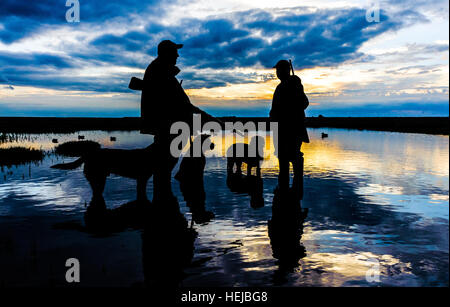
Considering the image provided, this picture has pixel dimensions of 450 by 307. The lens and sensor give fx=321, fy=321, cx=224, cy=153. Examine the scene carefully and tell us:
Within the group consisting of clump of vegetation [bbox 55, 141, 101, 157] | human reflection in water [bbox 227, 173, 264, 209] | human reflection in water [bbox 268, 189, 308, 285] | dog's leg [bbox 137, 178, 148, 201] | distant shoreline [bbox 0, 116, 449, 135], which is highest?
distant shoreline [bbox 0, 116, 449, 135]

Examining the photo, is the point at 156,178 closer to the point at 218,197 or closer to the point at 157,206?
the point at 157,206

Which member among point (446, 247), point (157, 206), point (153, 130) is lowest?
point (446, 247)

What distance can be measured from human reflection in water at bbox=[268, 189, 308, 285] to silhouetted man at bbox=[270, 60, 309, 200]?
1232mm

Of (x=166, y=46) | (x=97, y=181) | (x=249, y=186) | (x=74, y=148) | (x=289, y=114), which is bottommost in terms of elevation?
(x=249, y=186)

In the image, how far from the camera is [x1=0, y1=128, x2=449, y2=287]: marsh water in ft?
→ 14.4

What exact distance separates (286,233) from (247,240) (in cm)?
86

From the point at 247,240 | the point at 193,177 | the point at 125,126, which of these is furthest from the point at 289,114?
the point at 125,126

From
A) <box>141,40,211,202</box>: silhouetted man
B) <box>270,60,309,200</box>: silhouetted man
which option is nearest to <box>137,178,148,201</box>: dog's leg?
<box>141,40,211,202</box>: silhouetted man

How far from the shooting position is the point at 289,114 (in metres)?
9.67

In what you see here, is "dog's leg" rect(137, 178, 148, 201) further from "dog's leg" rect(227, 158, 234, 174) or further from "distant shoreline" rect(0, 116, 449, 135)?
"distant shoreline" rect(0, 116, 449, 135)

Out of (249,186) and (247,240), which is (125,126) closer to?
(249,186)

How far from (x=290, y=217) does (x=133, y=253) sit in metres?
3.60
